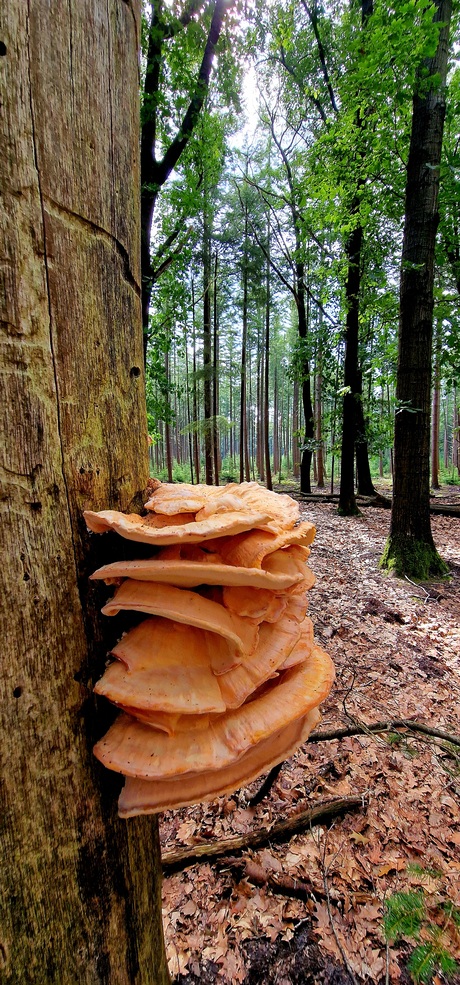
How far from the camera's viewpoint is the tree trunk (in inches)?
202

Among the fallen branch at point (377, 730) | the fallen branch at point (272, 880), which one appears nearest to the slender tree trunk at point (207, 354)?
the fallen branch at point (377, 730)

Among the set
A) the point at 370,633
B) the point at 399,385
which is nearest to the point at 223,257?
the point at 399,385

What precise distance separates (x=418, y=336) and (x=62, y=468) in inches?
228

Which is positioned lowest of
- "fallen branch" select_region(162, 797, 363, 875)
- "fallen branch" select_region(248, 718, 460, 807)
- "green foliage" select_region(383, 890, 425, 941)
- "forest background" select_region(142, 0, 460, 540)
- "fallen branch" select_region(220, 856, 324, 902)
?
"fallen branch" select_region(220, 856, 324, 902)

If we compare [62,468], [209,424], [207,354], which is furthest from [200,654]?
[207,354]

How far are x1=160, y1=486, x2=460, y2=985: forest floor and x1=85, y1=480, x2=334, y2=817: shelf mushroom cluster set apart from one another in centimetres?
105

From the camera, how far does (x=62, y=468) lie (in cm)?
87

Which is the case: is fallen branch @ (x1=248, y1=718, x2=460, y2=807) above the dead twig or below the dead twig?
above

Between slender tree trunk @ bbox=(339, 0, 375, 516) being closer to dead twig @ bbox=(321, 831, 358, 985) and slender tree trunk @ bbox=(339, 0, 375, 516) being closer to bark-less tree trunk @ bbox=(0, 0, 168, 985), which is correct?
dead twig @ bbox=(321, 831, 358, 985)

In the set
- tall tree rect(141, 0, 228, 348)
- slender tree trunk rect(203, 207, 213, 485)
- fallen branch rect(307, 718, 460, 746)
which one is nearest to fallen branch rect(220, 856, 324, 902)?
fallen branch rect(307, 718, 460, 746)

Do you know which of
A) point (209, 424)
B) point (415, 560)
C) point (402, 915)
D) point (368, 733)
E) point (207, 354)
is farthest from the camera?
point (207, 354)

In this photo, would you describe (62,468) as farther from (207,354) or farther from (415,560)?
(207,354)

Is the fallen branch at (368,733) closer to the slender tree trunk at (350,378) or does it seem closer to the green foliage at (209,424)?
the slender tree trunk at (350,378)

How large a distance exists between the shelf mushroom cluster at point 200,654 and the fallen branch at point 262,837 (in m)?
1.39
